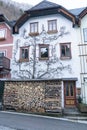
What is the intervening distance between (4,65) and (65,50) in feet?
19.8

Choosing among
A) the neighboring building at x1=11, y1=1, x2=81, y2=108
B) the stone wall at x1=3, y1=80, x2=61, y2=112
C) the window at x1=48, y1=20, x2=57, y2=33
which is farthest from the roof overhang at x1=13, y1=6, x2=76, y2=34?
the stone wall at x1=3, y1=80, x2=61, y2=112

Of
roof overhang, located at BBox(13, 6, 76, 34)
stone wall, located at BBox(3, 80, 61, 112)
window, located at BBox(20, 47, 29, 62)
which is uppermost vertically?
roof overhang, located at BBox(13, 6, 76, 34)

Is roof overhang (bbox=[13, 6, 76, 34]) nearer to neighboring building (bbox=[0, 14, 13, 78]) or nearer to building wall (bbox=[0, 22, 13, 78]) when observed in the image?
→ building wall (bbox=[0, 22, 13, 78])

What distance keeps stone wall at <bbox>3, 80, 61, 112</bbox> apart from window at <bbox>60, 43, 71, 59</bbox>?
350 centimetres

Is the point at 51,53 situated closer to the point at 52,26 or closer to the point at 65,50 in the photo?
the point at 65,50

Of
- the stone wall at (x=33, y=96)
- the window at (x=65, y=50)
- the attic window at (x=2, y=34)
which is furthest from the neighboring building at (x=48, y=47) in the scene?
the stone wall at (x=33, y=96)

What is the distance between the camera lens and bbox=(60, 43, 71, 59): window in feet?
62.3

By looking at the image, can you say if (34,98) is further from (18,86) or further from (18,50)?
(18,50)

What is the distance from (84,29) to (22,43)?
20.9ft

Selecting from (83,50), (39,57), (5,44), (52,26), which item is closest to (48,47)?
(39,57)

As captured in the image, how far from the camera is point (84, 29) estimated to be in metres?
19.2

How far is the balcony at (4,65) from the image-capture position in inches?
767

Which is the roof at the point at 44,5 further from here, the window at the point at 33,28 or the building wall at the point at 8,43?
the building wall at the point at 8,43

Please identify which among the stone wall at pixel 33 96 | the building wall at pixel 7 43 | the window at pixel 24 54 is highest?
the building wall at pixel 7 43
